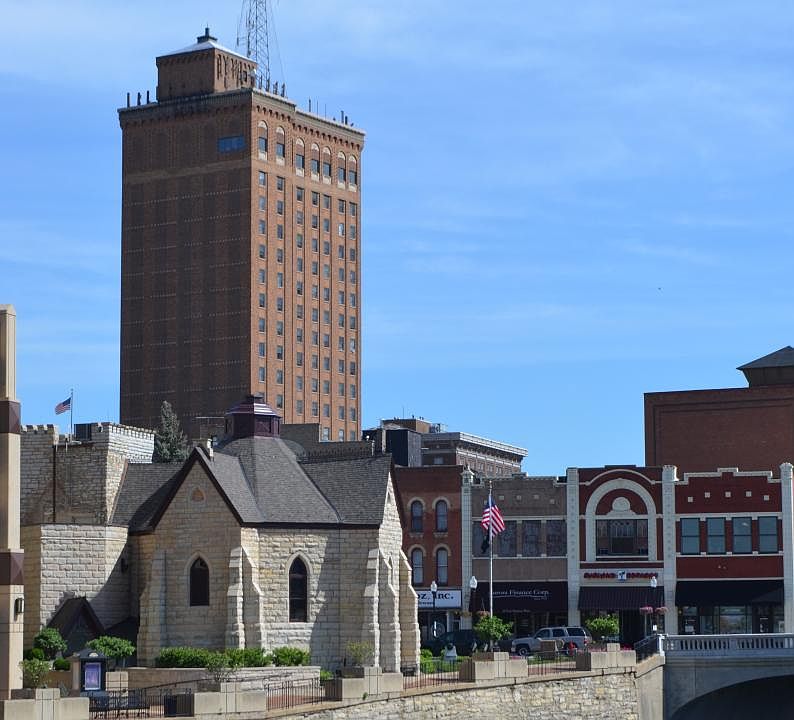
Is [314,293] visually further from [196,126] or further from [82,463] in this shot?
[82,463]

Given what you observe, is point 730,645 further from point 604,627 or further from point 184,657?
point 184,657

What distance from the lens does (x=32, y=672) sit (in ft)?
180

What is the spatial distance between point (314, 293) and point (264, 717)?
4885 inches

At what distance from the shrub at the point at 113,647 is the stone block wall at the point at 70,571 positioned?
343 centimetres

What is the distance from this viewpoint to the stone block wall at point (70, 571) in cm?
7031

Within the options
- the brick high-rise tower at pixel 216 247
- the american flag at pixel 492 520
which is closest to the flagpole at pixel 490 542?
the american flag at pixel 492 520

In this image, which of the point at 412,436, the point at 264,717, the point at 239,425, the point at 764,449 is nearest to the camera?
the point at 264,717

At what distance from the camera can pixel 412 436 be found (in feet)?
406

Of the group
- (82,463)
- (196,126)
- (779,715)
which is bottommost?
(779,715)

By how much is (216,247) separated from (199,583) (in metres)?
97.5

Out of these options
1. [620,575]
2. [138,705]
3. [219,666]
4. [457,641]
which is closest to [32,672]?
[138,705]

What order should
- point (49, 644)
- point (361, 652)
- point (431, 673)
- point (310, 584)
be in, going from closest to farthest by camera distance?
point (431, 673) < point (49, 644) < point (361, 652) < point (310, 584)

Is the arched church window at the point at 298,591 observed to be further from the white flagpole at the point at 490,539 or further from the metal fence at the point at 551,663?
the white flagpole at the point at 490,539

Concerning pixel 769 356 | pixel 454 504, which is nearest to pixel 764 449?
pixel 769 356
